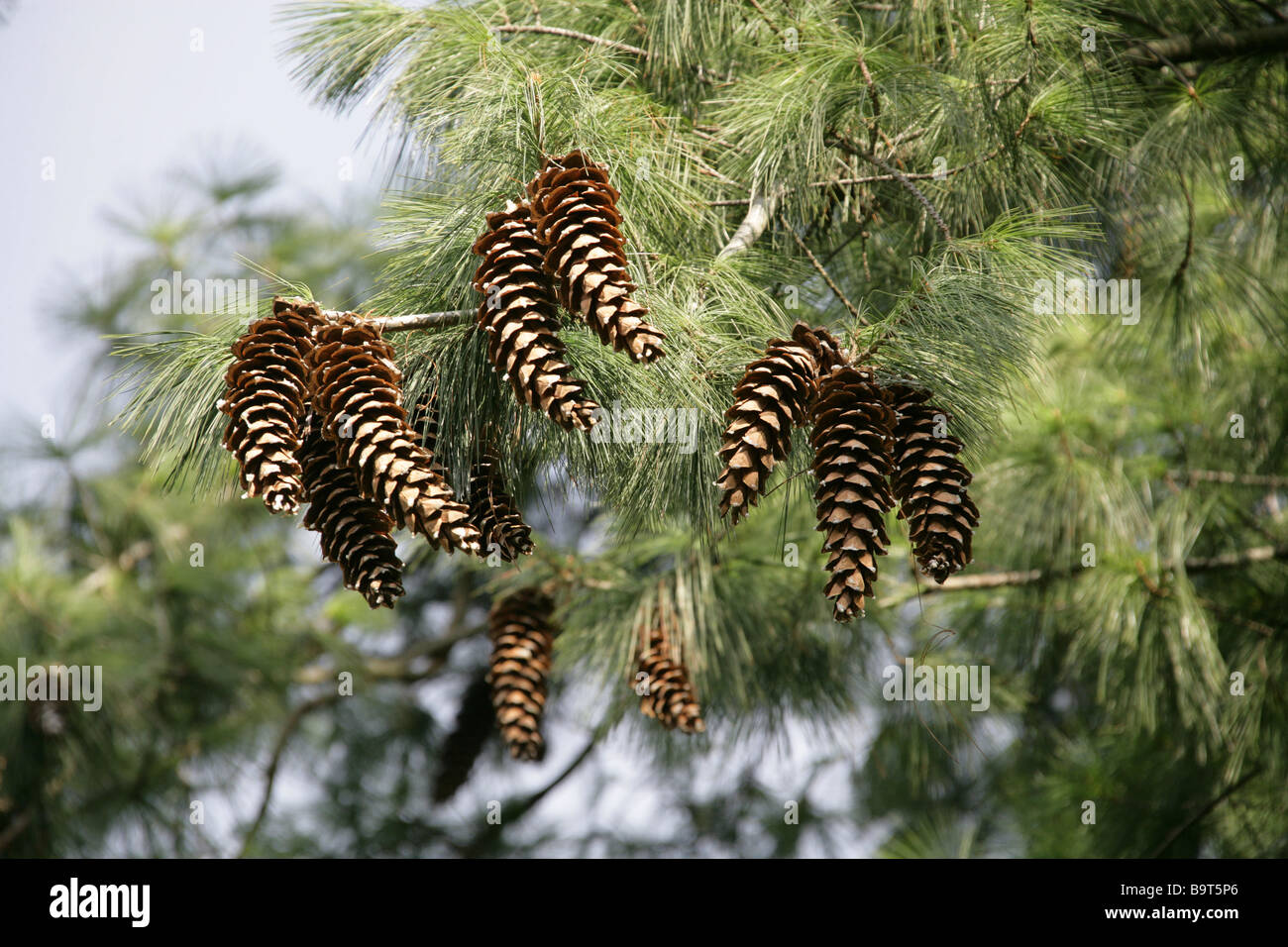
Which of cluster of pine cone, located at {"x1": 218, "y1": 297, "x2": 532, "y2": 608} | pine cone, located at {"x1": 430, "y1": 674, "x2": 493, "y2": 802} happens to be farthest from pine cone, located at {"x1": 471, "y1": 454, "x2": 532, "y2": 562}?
pine cone, located at {"x1": 430, "y1": 674, "x2": 493, "y2": 802}

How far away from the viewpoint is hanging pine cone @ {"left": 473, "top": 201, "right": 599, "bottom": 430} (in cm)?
101

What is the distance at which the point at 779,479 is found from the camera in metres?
2.06

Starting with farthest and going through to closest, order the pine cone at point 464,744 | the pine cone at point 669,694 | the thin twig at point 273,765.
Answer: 1. the pine cone at point 464,744
2. the thin twig at point 273,765
3. the pine cone at point 669,694

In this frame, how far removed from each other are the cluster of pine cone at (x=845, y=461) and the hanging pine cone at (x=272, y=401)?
397 millimetres

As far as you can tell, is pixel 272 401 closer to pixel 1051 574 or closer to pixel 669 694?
pixel 669 694

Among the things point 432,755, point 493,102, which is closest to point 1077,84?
point 493,102

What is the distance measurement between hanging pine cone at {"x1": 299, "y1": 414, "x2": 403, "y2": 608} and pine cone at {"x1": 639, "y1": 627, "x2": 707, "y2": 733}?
36.5 inches

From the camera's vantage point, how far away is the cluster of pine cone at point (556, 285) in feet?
3.32

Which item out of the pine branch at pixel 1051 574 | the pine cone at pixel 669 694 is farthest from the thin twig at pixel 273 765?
the pine branch at pixel 1051 574

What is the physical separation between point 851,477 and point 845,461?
2 centimetres

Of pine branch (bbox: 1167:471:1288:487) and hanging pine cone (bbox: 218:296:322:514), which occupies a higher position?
pine branch (bbox: 1167:471:1288:487)

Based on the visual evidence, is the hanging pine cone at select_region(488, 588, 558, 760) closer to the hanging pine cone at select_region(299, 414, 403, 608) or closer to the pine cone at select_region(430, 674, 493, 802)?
the hanging pine cone at select_region(299, 414, 403, 608)

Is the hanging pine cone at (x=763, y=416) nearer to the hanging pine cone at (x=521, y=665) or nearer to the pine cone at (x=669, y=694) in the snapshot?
the pine cone at (x=669, y=694)

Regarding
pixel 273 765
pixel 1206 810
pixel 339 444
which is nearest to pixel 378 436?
pixel 339 444
